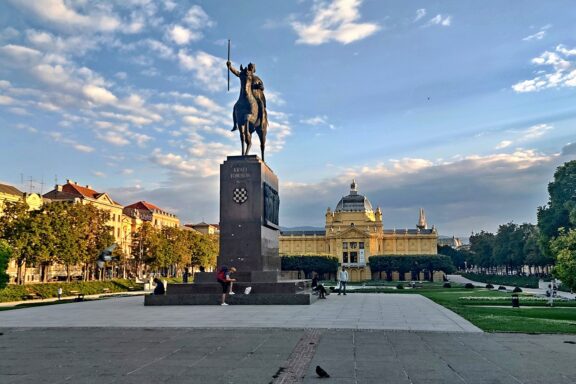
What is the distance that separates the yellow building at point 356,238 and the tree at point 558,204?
79.4 m

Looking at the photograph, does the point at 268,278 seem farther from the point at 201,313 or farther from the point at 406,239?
the point at 406,239

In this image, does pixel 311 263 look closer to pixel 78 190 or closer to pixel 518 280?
A: pixel 518 280

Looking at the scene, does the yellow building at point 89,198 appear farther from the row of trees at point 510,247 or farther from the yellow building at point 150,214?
the row of trees at point 510,247

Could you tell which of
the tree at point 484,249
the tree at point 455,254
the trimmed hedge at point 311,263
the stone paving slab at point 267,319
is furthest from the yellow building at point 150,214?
the stone paving slab at point 267,319

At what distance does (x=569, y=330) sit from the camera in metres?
15.7

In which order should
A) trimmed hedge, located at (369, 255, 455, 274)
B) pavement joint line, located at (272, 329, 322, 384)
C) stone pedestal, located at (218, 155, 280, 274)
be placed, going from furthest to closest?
trimmed hedge, located at (369, 255, 455, 274)
stone pedestal, located at (218, 155, 280, 274)
pavement joint line, located at (272, 329, 322, 384)

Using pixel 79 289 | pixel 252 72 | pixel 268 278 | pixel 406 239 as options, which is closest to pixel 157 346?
pixel 268 278

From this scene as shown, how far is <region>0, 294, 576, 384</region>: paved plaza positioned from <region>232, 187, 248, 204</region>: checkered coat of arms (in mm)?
10535

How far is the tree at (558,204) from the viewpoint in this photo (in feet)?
203

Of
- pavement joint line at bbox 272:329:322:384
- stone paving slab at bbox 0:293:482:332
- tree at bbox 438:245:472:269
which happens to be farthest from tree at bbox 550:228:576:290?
tree at bbox 438:245:472:269

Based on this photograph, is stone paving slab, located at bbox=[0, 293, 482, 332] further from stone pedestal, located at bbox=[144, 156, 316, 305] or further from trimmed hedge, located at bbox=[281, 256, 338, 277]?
trimmed hedge, located at bbox=[281, 256, 338, 277]

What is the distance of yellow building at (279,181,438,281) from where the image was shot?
486 ft

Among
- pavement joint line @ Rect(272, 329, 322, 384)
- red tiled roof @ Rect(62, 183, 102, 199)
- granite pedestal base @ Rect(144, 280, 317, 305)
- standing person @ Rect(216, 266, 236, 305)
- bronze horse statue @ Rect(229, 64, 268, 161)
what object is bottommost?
pavement joint line @ Rect(272, 329, 322, 384)

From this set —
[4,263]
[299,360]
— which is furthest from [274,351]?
[4,263]
